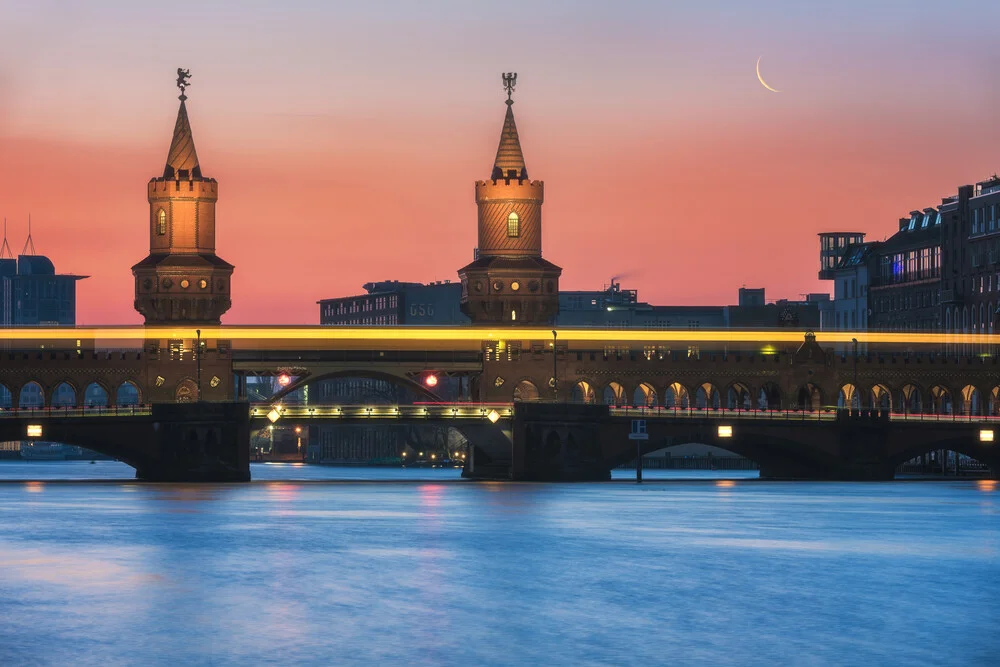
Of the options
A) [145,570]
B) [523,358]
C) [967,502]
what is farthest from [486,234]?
[145,570]

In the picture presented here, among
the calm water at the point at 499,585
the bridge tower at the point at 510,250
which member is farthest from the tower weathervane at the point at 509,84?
the calm water at the point at 499,585

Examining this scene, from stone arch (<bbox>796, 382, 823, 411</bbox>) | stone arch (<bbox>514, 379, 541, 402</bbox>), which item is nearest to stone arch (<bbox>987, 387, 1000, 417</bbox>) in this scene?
stone arch (<bbox>796, 382, 823, 411</bbox>)

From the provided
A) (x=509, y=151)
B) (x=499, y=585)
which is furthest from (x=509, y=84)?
(x=499, y=585)

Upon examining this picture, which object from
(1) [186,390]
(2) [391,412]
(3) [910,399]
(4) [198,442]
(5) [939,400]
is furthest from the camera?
(3) [910,399]

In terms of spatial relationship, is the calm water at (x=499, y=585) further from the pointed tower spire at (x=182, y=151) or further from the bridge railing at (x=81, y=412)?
the pointed tower spire at (x=182, y=151)

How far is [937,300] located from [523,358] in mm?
51048

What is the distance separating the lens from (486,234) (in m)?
169

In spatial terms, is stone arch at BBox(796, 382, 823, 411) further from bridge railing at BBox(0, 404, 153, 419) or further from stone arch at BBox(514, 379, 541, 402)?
bridge railing at BBox(0, 404, 153, 419)

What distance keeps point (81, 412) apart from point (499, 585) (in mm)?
85024

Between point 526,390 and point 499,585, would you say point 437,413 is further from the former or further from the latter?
point 499,585

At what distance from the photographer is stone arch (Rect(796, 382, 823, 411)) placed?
161 m

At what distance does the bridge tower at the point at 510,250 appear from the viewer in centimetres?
16762

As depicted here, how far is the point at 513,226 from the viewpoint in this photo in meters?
169

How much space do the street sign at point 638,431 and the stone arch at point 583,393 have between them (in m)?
26.9
